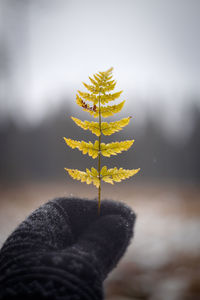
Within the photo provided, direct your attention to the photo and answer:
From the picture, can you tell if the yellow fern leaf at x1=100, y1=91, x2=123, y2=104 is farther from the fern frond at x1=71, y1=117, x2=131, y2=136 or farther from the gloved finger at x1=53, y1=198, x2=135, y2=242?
the gloved finger at x1=53, y1=198, x2=135, y2=242

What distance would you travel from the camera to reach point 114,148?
3.15 feet

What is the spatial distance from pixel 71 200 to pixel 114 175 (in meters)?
0.22

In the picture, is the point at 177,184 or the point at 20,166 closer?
the point at 20,166

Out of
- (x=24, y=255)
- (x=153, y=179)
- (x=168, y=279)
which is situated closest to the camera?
(x=24, y=255)

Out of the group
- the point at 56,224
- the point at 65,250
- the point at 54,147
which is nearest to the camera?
the point at 65,250

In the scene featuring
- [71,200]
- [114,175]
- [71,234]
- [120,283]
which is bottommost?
[120,283]

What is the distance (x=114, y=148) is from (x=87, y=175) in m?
0.15

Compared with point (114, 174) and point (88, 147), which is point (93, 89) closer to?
point (88, 147)

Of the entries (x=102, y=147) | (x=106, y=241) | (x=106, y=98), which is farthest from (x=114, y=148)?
(x=106, y=241)

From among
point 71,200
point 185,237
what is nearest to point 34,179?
point 185,237

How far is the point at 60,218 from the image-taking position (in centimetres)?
95

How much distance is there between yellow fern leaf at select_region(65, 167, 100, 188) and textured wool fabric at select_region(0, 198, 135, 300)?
12 centimetres

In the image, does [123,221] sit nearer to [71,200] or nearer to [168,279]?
[71,200]

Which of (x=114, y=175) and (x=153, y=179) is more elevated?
(x=114, y=175)
